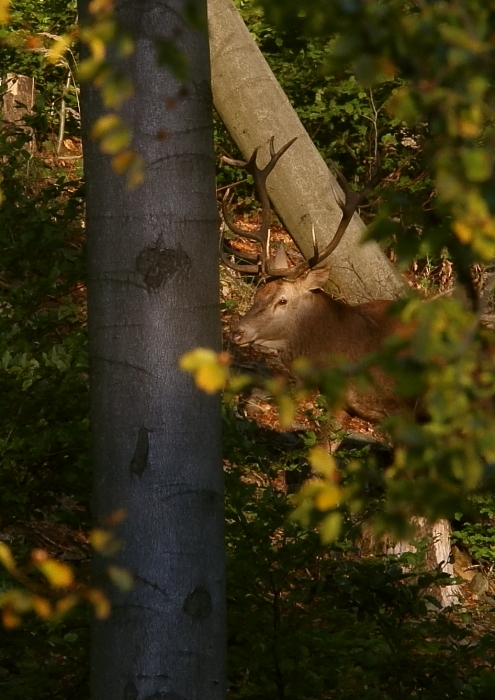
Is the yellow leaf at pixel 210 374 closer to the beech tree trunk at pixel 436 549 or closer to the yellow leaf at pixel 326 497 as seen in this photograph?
the yellow leaf at pixel 326 497

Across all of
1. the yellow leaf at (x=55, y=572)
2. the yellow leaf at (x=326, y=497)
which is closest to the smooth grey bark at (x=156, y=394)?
the yellow leaf at (x=55, y=572)

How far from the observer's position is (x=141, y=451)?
3.28 meters

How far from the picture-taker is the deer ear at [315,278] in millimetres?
10242

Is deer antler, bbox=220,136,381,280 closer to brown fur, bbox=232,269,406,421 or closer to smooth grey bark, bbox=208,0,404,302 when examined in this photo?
brown fur, bbox=232,269,406,421

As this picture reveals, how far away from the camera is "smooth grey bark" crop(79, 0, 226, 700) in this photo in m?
3.28

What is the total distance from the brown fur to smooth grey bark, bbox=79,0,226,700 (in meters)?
6.61

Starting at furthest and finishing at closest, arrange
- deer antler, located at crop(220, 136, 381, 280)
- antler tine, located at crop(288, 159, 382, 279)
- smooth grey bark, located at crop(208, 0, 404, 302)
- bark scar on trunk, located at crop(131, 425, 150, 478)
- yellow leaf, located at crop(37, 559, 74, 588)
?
1. smooth grey bark, located at crop(208, 0, 404, 302)
2. deer antler, located at crop(220, 136, 381, 280)
3. antler tine, located at crop(288, 159, 382, 279)
4. bark scar on trunk, located at crop(131, 425, 150, 478)
5. yellow leaf, located at crop(37, 559, 74, 588)

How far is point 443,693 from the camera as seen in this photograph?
3992mm

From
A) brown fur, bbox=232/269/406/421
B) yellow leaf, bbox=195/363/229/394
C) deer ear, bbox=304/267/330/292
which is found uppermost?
deer ear, bbox=304/267/330/292

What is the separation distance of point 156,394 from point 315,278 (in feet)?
23.2

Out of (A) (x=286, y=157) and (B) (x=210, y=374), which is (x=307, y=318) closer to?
(A) (x=286, y=157)

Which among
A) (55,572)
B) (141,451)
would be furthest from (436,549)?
(55,572)

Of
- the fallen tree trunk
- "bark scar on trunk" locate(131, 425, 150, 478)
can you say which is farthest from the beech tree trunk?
"bark scar on trunk" locate(131, 425, 150, 478)

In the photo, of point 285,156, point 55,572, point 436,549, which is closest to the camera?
point 55,572
